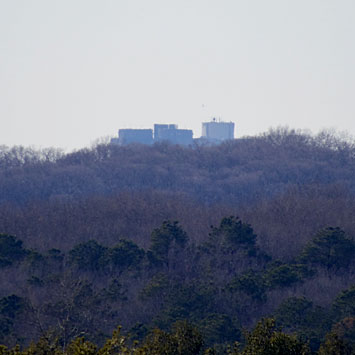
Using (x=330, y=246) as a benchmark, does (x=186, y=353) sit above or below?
above

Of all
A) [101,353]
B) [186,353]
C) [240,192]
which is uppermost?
[101,353]

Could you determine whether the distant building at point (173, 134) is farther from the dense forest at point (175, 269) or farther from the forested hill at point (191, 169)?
the dense forest at point (175, 269)

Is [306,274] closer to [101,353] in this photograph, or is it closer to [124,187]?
[101,353]

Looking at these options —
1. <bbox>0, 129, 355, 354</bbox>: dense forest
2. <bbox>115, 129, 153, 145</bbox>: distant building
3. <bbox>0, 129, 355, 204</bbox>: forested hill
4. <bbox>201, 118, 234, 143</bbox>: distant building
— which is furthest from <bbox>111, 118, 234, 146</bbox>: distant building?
<bbox>0, 129, 355, 354</bbox>: dense forest

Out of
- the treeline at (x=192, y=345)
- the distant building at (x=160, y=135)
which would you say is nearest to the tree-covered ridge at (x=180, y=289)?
the treeline at (x=192, y=345)

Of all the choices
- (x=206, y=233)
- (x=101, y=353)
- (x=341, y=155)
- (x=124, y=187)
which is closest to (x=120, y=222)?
(x=206, y=233)

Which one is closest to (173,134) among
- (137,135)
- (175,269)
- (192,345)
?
(137,135)
